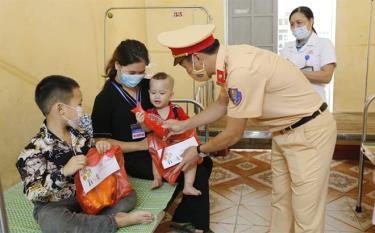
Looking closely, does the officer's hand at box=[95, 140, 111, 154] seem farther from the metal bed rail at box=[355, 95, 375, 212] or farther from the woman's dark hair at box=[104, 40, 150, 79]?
the metal bed rail at box=[355, 95, 375, 212]

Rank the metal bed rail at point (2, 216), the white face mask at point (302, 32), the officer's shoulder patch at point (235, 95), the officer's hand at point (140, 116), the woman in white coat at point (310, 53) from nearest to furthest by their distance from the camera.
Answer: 1. the metal bed rail at point (2, 216)
2. the officer's shoulder patch at point (235, 95)
3. the officer's hand at point (140, 116)
4. the woman in white coat at point (310, 53)
5. the white face mask at point (302, 32)

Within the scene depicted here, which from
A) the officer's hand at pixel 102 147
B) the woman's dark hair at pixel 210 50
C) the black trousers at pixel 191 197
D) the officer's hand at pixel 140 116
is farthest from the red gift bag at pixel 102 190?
the woman's dark hair at pixel 210 50

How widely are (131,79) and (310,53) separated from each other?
4.58 ft

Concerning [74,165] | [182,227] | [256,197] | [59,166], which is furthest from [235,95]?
[256,197]

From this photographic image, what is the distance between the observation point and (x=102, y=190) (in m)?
1.80

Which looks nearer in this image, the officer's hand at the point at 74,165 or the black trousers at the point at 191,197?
the officer's hand at the point at 74,165

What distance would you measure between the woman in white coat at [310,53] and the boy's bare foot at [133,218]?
1.52m

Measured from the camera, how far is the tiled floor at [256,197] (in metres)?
2.53

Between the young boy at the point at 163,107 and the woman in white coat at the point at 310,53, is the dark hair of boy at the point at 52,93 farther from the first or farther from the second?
the woman in white coat at the point at 310,53

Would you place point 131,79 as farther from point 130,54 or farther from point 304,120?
point 304,120

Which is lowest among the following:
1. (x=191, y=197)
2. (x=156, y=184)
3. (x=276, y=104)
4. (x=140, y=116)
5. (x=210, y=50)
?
(x=191, y=197)

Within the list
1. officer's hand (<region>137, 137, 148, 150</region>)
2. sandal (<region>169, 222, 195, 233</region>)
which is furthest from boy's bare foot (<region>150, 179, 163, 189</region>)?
sandal (<region>169, 222, 195, 233</region>)

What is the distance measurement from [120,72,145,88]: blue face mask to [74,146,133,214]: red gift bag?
1.53ft

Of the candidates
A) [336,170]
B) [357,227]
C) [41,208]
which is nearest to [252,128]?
[336,170]
